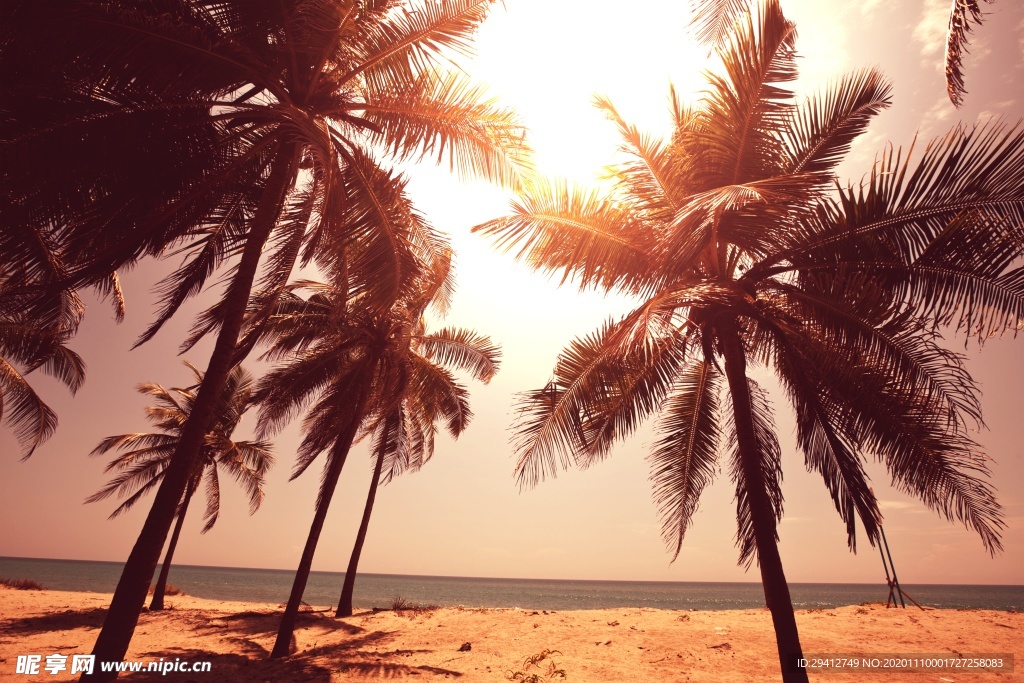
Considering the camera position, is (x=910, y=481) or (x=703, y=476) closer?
(x=910, y=481)

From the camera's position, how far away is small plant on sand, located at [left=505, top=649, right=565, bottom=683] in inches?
295

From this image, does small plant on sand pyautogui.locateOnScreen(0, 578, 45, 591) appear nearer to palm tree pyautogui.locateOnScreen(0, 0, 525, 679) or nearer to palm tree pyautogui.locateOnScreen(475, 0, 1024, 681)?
palm tree pyautogui.locateOnScreen(0, 0, 525, 679)

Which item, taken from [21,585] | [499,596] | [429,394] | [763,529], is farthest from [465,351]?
[499,596]

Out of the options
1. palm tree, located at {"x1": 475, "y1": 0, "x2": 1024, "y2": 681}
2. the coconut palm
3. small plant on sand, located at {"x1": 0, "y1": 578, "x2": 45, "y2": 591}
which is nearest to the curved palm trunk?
the coconut palm

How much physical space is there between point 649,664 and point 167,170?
1057 centimetres

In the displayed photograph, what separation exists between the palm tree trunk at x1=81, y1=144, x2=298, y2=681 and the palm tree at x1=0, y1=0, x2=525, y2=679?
2 cm

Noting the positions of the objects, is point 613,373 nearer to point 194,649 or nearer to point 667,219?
point 667,219

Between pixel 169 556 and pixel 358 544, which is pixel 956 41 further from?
pixel 169 556

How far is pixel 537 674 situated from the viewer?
7.84 meters

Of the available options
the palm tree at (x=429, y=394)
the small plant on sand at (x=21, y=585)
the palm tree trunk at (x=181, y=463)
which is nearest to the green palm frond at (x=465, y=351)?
the palm tree at (x=429, y=394)

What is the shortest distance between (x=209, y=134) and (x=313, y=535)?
815cm

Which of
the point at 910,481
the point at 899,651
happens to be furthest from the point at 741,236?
the point at 899,651

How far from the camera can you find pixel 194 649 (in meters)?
10.1

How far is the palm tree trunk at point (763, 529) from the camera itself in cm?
540
